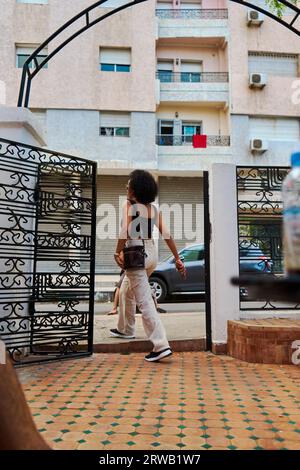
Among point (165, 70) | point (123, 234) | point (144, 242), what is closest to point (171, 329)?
point (144, 242)

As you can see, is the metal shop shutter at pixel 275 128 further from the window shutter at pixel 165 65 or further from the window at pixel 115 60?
the window at pixel 115 60

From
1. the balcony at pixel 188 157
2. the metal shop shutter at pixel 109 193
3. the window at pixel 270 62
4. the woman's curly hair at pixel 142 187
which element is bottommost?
the woman's curly hair at pixel 142 187

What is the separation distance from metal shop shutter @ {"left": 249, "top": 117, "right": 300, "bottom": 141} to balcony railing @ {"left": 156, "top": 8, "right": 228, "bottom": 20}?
451cm

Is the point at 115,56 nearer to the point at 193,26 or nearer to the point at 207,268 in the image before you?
the point at 193,26

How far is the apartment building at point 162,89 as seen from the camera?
15.6 metres

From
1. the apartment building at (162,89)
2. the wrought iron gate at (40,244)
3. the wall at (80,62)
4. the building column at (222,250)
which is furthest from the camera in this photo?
the apartment building at (162,89)

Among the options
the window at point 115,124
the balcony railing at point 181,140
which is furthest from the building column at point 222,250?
the balcony railing at point 181,140

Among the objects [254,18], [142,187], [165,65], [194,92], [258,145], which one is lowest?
[142,187]

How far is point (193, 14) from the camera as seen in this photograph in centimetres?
1688

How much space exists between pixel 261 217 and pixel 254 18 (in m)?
14.5

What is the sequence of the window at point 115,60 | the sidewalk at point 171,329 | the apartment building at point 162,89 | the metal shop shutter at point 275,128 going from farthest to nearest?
the metal shop shutter at point 275,128 → the window at point 115,60 → the apartment building at point 162,89 → the sidewalk at point 171,329

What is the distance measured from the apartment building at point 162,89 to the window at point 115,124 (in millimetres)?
38

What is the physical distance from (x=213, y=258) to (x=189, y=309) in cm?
436

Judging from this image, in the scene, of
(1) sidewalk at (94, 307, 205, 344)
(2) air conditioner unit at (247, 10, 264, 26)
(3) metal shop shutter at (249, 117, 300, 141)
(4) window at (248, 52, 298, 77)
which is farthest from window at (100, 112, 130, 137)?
(1) sidewalk at (94, 307, 205, 344)
